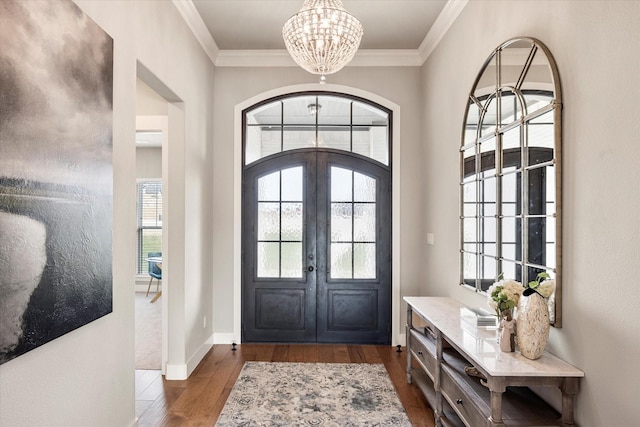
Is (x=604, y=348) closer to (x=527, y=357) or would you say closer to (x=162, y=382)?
(x=527, y=357)

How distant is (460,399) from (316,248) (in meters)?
→ 2.43

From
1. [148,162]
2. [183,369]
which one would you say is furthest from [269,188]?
[148,162]

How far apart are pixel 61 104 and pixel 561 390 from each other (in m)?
2.55

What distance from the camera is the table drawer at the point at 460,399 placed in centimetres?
196

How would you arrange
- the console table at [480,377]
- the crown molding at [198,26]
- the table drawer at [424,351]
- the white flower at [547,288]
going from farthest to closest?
1. the crown molding at [198,26]
2. the table drawer at [424,351]
3. the white flower at [547,288]
4. the console table at [480,377]

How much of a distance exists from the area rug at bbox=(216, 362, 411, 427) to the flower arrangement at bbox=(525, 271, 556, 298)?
1.38 m

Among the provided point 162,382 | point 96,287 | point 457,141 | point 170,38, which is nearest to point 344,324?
point 162,382

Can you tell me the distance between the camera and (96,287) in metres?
1.91

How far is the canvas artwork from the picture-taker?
137 cm

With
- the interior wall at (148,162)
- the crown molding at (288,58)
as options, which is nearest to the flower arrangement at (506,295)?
the crown molding at (288,58)

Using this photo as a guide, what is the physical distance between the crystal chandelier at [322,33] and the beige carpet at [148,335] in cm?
315

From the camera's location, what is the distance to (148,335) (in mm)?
4805

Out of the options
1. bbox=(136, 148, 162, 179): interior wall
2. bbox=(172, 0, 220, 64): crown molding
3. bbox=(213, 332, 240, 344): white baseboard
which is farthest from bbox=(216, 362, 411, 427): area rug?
bbox=(136, 148, 162, 179): interior wall

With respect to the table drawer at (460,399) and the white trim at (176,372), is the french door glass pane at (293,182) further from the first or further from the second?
the table drawer at (460,399)
